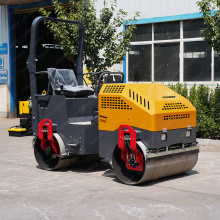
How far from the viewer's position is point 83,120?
326 inches

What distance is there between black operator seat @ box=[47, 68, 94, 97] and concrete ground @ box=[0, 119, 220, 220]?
→ 1.44 m

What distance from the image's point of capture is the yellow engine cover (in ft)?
22.4

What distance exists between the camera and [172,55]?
15.5 m

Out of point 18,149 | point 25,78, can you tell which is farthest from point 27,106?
point 25,78

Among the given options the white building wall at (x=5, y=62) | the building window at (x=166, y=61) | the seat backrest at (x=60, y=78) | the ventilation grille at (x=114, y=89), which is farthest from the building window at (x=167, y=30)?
the ventilation grille at (x=114, y=89)

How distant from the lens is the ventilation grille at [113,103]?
7.08 metres

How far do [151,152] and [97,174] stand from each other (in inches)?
59.0

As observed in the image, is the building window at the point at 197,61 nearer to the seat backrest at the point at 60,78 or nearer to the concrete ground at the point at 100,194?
the concrete ground at the point at 100,194

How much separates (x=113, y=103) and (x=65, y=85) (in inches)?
65.5

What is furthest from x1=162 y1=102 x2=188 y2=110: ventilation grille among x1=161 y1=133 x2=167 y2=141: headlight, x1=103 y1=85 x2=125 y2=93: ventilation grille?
x1=103 y1=85 x2=125 y2=93: ventilation grille

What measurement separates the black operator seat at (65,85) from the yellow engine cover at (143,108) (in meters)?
1.03

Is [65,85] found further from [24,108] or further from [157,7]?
[157,7]

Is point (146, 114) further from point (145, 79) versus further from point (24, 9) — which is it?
point (24, 9)

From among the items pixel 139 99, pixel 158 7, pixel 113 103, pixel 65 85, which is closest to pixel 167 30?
pixel 158 7
